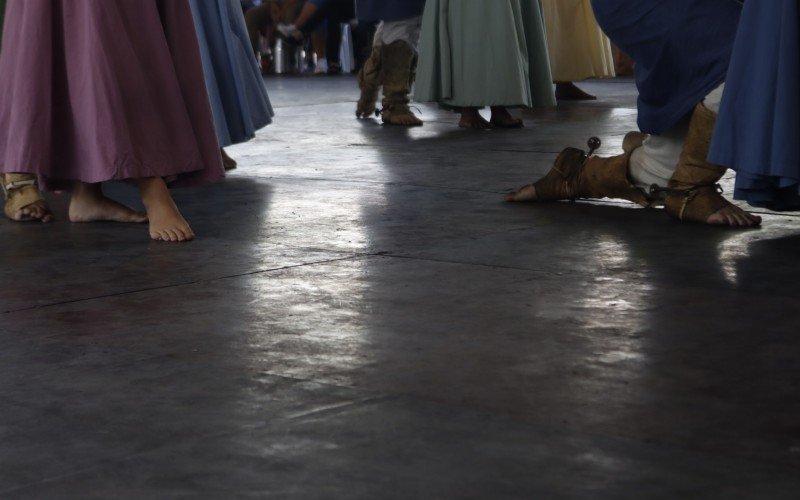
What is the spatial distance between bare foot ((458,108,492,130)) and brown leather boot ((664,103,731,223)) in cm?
300

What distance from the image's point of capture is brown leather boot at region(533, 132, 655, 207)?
11.7 feet

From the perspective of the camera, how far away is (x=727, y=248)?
295 centimetres

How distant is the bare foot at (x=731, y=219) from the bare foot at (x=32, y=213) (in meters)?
1.70

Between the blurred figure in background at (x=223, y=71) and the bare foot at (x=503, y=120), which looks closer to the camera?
the blurred figure in background at (x=223, y=71)

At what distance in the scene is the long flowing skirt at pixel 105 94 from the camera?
10.8 ft

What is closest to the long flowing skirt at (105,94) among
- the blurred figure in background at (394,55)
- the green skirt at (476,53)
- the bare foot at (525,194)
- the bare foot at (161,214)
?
the bare foot at (161,214)

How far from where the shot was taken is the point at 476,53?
6207 mm

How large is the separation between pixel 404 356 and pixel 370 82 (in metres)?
5.15

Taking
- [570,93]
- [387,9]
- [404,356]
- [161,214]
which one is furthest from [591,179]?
[570,93]

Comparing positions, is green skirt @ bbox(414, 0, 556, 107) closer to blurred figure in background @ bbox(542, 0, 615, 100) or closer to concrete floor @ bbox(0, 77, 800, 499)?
blurred figure in background @ bbox(542, 0, 615, 100)

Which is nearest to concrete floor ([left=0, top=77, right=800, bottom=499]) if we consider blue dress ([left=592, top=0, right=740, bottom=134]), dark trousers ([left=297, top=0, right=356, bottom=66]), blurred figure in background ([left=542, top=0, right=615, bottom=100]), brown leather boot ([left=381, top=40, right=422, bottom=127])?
blue dress ([left=592, top=0, right=740, bottom=134])

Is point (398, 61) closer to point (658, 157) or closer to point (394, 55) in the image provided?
point (394, 55)

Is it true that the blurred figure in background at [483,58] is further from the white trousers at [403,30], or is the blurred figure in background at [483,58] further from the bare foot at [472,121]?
the white trousers at [403,30]

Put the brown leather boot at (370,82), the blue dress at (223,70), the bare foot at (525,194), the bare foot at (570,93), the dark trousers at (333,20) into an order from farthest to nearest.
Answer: the dark trousers at (333,20) → the bare foot at (570,93) → the brown leather boot at (370,82) → the blue dress at (223,70) → the bare foot at (525,194)
